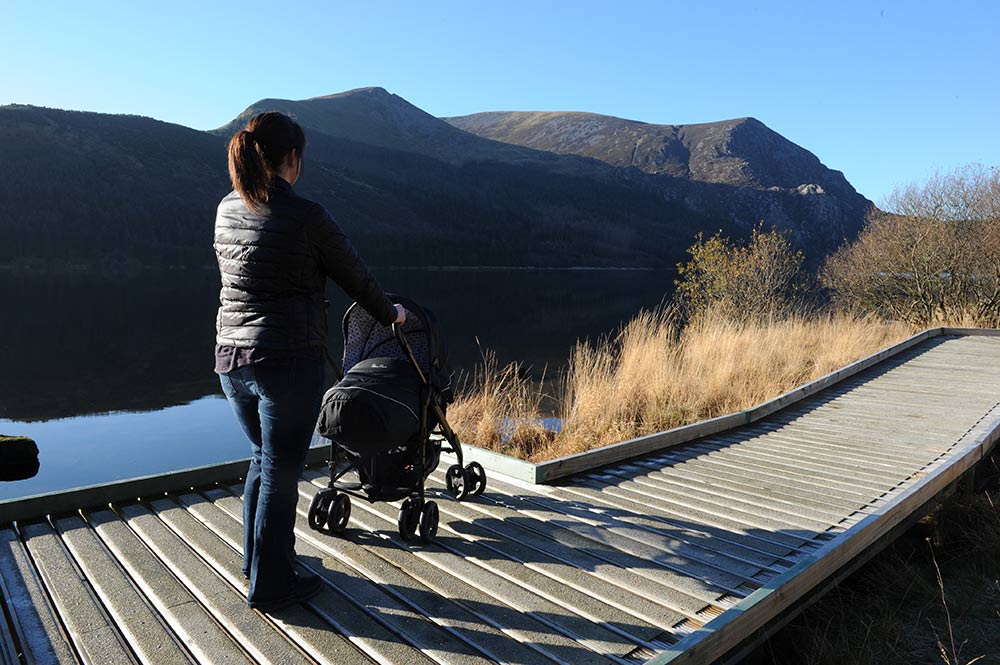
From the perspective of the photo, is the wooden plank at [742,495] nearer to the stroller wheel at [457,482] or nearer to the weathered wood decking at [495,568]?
the weathered wood decking at [495,568]

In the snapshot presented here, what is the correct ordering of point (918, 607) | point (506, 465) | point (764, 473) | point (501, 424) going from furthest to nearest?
1. point (501, 424)
2. point (764, 473)
3. point (506, 465)
4. point (918, 607)

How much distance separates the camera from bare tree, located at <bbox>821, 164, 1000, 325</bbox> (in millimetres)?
15227

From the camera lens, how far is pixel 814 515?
3836mm

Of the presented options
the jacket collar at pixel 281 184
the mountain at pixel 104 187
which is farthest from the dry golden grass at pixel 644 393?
the mountain at pixel 104 187

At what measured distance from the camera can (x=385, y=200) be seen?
393 ft

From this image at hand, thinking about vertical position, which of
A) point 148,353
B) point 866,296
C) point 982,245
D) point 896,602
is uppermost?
point 982,245

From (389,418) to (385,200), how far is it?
120902mm

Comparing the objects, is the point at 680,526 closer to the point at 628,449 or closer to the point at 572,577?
the point at 572,577

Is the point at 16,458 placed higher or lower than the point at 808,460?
higher

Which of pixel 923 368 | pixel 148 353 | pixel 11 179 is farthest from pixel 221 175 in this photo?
pixel 923 368

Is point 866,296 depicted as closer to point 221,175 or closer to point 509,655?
point 509,655

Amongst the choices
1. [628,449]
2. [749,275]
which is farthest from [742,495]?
[749,275]

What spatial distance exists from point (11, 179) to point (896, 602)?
321 feet

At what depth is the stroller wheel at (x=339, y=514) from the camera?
10.9 ft
